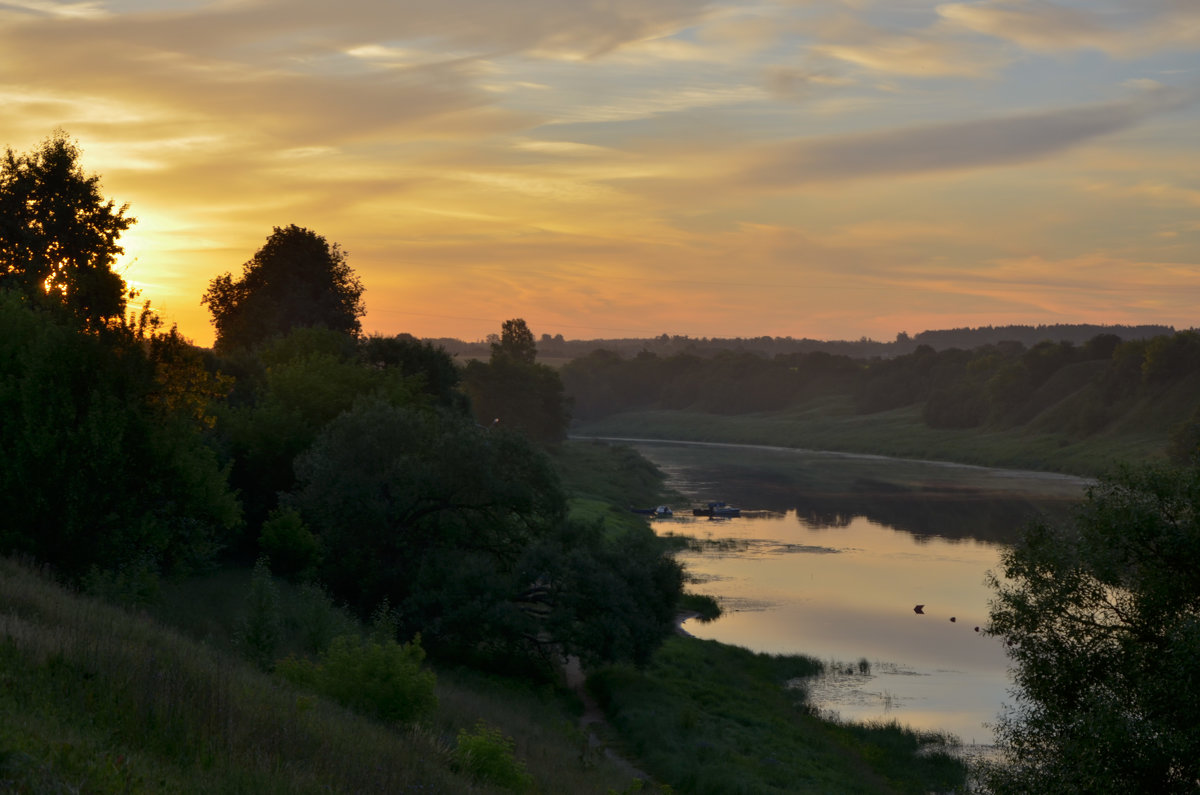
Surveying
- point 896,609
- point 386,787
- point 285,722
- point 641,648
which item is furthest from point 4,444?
point 896,609

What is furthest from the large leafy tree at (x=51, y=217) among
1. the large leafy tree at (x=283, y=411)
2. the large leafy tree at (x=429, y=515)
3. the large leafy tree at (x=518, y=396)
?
the large leafy tree at (x=518, y=396)

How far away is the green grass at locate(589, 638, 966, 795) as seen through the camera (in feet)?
106

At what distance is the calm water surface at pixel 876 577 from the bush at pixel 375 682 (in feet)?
56.5

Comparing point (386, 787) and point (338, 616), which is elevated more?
point (386, 787)

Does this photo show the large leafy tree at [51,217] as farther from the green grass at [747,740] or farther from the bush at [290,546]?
the green grass at [747,740]

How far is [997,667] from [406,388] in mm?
40851

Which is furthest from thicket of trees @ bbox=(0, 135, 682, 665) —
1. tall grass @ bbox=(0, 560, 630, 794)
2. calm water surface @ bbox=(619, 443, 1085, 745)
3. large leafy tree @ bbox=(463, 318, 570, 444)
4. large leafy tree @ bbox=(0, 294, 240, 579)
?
large leafy tree @ bbox=(463, 318, 570, 444)

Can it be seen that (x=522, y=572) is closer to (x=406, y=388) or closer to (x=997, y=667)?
(x=997, y=667)

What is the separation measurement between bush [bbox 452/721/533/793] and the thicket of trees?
1249cm

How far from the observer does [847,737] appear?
127 feet

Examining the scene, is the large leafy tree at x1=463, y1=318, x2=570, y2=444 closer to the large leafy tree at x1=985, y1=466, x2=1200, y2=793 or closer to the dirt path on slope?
the dirt path on slope

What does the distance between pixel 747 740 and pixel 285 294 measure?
7631cm

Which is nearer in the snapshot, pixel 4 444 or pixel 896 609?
pixel 4 444

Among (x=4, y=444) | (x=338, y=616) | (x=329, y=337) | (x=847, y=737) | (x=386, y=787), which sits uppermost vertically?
(x=329, y=337)
